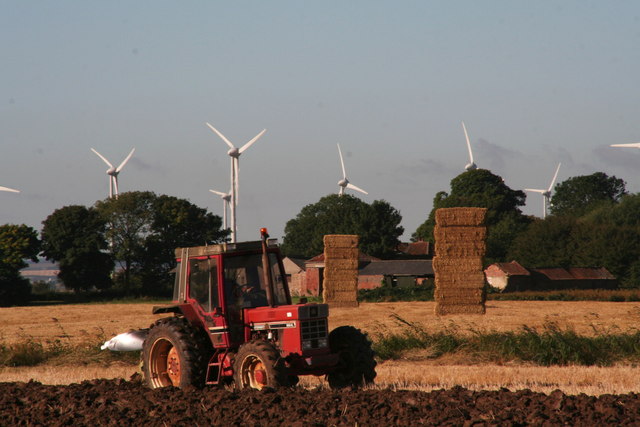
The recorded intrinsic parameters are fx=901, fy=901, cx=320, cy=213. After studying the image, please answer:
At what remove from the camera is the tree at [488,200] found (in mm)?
98875

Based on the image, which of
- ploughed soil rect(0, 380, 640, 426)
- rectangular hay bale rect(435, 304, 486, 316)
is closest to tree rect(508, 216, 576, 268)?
rectangular hay bale rect(435, 304, 486, 316)

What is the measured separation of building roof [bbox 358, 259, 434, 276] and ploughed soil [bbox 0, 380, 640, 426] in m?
62.0

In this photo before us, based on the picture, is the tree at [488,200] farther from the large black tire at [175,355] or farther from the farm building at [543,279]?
the large black tire at [175,355]

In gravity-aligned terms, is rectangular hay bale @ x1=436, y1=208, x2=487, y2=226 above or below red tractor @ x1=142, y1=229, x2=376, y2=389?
above

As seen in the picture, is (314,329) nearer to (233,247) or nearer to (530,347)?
(233,247)

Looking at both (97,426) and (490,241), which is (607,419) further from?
(490,241)

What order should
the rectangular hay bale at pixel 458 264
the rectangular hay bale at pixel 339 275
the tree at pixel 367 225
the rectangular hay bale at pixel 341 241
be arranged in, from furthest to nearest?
the tree at pixel 367 225
the rectangular hay bale at pixel 341 241
the rectangular hay bale at pixel 339 275
the rectangular hay bale at pixel 458 264

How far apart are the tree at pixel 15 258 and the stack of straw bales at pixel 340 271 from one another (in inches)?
1326

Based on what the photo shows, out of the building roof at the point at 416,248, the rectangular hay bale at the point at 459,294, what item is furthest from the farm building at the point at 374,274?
the rectangular hay bale at the point at 459,294

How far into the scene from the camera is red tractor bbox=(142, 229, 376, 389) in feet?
41.0

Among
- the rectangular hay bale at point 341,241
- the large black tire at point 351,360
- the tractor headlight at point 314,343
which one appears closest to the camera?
the tractor headlight at point 314,343

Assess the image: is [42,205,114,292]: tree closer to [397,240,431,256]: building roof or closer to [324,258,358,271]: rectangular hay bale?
[397,240,431,256]: building roof

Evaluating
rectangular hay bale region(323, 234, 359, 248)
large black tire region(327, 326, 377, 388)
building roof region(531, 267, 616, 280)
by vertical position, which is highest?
rectangular hay bale region(323, 234, 359, 248)

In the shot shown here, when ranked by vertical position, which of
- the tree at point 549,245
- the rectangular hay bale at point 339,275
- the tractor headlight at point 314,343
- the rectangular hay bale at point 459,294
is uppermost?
the tree at point 549,245
